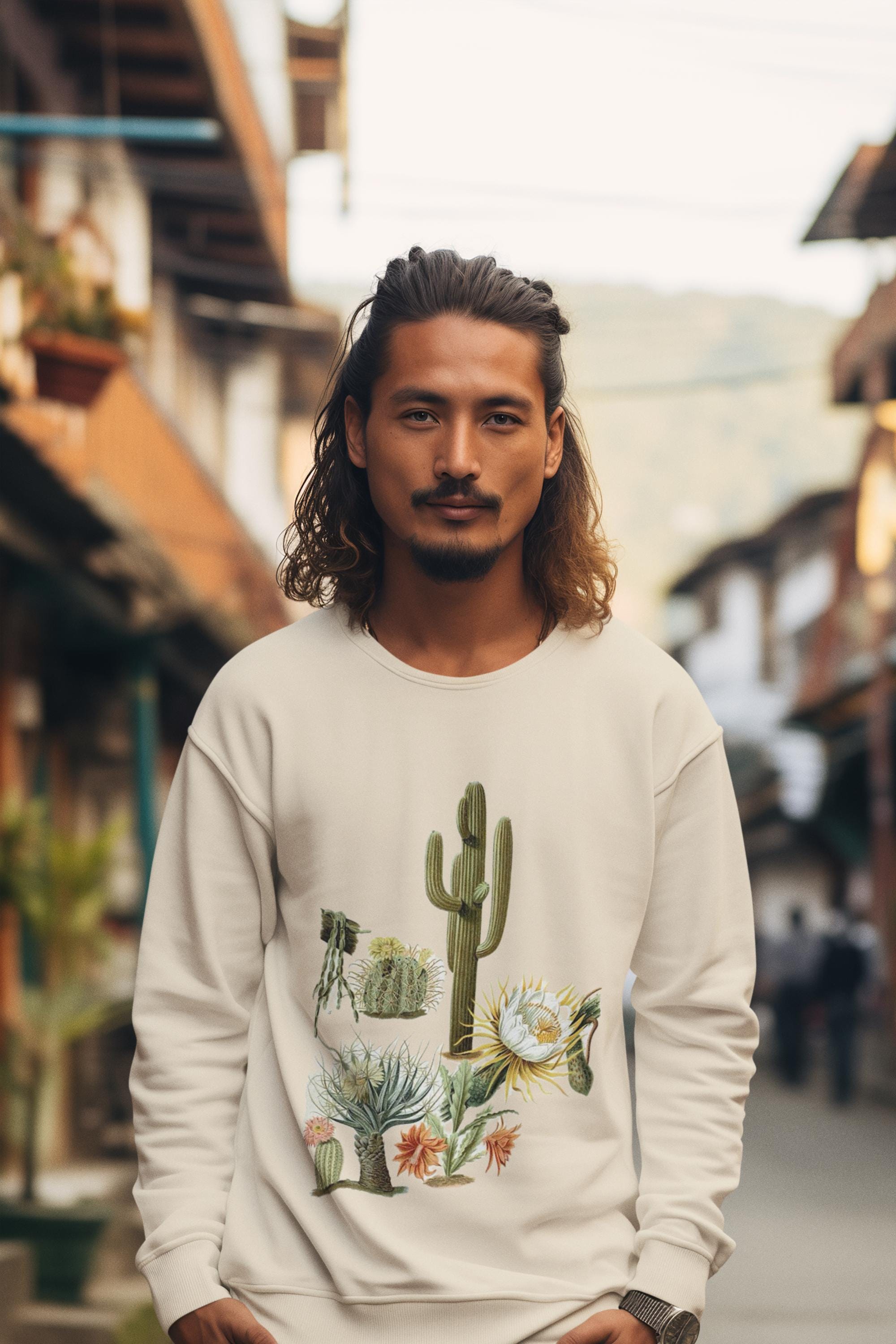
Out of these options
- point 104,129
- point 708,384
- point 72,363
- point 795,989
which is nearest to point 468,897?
point 72,363

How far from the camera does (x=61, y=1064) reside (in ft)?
36.7

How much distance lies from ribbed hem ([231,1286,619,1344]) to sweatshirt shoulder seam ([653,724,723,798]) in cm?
63

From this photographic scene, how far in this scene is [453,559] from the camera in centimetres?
226

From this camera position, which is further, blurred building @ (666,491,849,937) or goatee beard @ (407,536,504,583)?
blurred building @ (666,491,849,937)

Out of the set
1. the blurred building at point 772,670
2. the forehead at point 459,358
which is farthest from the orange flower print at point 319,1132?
the blurred building at point 772,670

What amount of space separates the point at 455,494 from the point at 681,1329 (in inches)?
41.2

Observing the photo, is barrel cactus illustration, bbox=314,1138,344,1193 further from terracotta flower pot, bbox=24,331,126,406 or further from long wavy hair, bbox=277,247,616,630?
terracotta flower pot, bbox=24,331,126,406

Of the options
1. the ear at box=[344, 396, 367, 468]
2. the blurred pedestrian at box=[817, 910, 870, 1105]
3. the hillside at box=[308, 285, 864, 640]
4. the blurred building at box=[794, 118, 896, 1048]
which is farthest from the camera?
the hillside at box=[308, 285, 864, 640]

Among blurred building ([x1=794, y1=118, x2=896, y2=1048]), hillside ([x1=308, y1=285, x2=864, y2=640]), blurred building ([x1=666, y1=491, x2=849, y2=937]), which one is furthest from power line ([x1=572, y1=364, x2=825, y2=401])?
hillside ([x1=308, y1=285, x2=864, y2=640])

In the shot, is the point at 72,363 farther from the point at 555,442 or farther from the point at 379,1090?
the point at 379,1090

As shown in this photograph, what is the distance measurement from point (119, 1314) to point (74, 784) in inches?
290

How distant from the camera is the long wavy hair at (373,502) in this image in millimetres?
2287

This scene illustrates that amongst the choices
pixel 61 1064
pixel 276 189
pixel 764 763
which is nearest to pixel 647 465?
pixel 764 763

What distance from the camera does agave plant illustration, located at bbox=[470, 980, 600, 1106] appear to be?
2170mm
